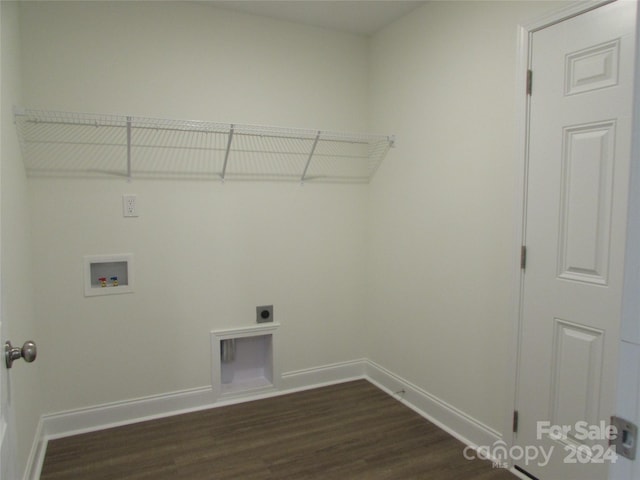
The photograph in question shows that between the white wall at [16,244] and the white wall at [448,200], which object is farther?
the white wall at [448,200]

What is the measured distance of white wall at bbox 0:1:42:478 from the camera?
1.79 metres

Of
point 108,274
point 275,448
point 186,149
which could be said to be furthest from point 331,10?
point 275,448

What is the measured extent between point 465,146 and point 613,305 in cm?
113

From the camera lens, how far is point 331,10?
110 inches

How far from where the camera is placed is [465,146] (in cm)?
243

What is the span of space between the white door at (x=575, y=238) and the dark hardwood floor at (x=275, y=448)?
19.0 inches

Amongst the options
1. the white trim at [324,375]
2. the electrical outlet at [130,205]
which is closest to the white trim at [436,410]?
the white trim at [324,375]

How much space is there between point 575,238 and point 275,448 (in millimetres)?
1907

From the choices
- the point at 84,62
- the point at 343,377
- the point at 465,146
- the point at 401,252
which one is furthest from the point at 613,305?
the point at 84,62

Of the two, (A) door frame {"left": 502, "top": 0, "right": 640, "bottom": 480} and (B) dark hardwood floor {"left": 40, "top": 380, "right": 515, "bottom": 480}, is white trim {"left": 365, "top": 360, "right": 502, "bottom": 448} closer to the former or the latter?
(B) dark hardwood floor {"left": 40, "top": 380, "right": 515, "bottom": 480}

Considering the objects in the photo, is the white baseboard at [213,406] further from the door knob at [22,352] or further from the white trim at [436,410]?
the door knob at [22,352]

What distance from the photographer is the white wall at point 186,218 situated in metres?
2.44

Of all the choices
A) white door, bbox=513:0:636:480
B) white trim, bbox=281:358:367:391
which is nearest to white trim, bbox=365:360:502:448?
white trim, bbox=281:358:367:391

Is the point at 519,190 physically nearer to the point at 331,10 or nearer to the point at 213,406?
the point at 331,10
